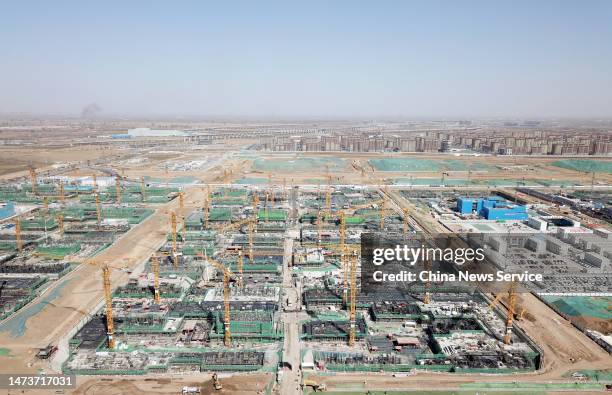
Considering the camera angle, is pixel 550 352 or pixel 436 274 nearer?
pixel 550 352

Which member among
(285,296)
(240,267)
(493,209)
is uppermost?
(493,209)

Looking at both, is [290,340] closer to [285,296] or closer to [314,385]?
[314,385]

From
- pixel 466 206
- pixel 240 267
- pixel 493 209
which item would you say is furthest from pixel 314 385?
pixel 466 206

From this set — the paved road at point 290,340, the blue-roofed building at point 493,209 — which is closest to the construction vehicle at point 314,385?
the paved road at point 290,340

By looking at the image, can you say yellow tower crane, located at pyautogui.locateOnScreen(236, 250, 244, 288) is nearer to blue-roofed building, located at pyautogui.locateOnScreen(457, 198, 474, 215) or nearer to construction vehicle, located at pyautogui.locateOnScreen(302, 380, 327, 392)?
construction vehicle, located at pyautogui.locateOnScreen(302, 380, 327, 392)

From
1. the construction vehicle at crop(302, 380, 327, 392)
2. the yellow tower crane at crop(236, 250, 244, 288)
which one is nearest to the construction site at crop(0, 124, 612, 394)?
the construction vehicle at crop(302, 380, 327, 392)

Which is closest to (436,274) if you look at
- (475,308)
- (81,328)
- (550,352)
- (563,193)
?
(475,308)

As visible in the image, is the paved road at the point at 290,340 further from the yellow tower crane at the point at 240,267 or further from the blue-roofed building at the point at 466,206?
the blue-roofed building at the point at 466,206

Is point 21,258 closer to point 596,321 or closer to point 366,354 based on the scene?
point 366,354
